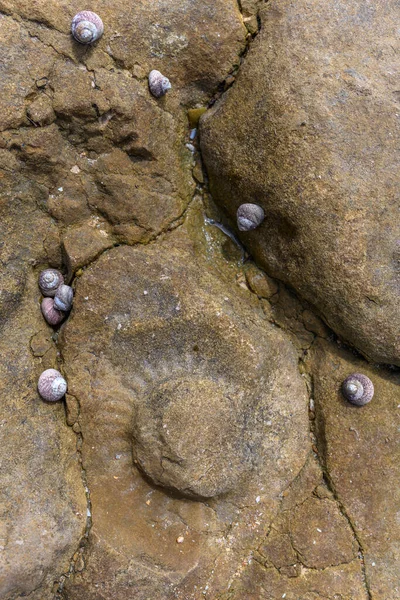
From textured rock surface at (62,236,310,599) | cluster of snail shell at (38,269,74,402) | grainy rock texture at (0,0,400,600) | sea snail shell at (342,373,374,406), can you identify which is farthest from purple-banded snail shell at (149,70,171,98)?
sea snail shell at (342,373,374,406)

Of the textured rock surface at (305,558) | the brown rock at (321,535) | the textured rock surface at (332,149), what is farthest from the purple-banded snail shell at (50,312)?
the brown rock at (321,535)

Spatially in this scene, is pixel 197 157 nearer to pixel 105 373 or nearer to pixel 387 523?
pixel 105 373

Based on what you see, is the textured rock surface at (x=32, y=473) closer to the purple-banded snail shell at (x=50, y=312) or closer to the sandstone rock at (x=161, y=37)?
the purple-banded snail shell at (x=50, y=312)

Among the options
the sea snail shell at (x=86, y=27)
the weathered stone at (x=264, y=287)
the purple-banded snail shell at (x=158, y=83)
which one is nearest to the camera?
the sea snail shell at (x=86, y=27)

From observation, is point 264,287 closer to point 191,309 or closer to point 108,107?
point 191,309

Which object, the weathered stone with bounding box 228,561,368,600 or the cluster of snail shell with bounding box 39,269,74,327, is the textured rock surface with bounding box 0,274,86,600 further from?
the weathered stone with bounding box 228,561,368,600

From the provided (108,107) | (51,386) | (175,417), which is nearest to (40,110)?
(108,107)
